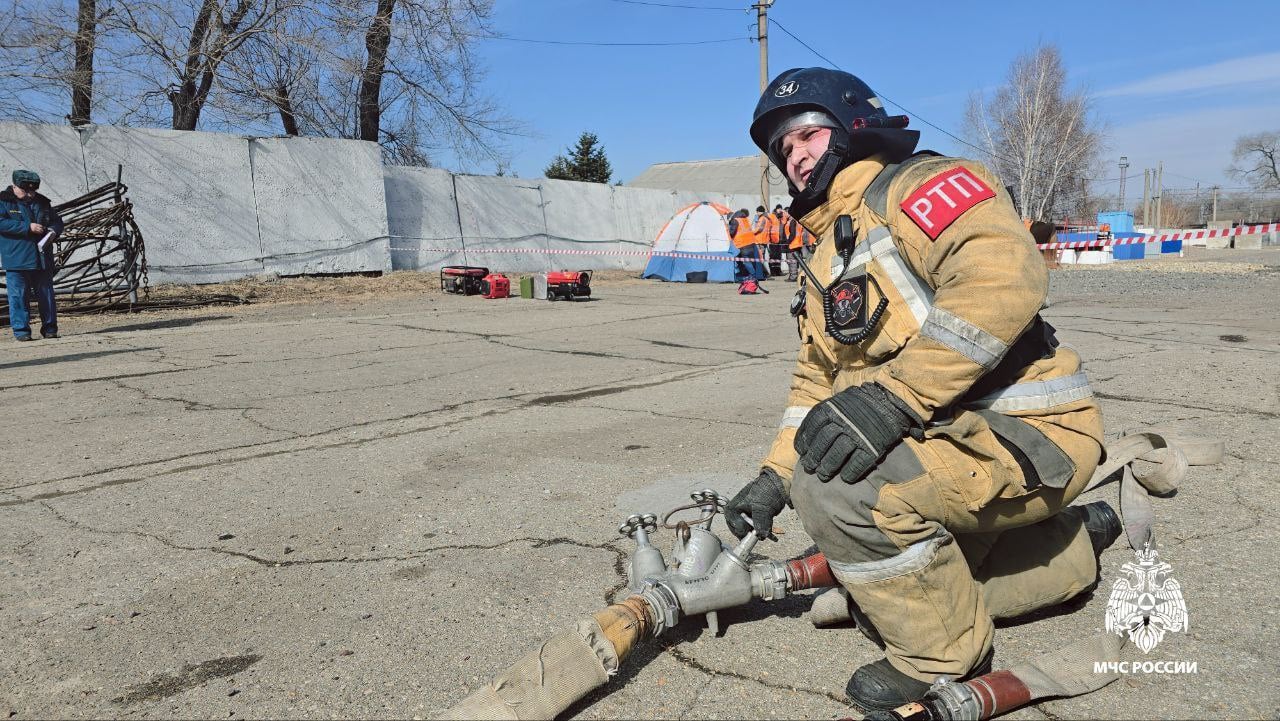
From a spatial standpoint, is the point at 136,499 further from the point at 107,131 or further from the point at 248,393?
the point at 107,131

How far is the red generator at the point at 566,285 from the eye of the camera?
14453 millimetres

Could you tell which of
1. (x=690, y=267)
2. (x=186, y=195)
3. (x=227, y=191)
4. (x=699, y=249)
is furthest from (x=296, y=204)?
(x=699, y=249)

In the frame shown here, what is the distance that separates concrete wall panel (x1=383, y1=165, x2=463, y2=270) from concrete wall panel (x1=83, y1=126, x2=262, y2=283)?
11.3 ft

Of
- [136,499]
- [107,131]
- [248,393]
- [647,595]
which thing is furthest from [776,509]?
[107,131]

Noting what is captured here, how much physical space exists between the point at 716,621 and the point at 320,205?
56.2ft

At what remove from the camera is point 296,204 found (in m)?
17.3

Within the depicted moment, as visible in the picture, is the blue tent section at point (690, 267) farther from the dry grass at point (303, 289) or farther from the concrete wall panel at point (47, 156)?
the concrete wall panel at point (47, 156)

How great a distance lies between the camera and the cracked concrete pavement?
7.49ft

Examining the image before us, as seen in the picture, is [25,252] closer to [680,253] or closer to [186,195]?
[186,195]

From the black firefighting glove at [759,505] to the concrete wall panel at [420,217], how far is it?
17.9 m

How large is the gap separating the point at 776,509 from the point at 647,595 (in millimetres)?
454

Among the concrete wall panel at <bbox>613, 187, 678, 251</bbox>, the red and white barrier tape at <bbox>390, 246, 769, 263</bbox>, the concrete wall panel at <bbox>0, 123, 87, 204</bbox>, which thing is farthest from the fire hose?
the concrete wall panel at <bbox>613, 187, 678, 251</bbox>

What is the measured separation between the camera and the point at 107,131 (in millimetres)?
14789

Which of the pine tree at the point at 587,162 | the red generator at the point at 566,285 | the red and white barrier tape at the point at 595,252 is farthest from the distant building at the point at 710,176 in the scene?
the red generator at the point at 566,285
